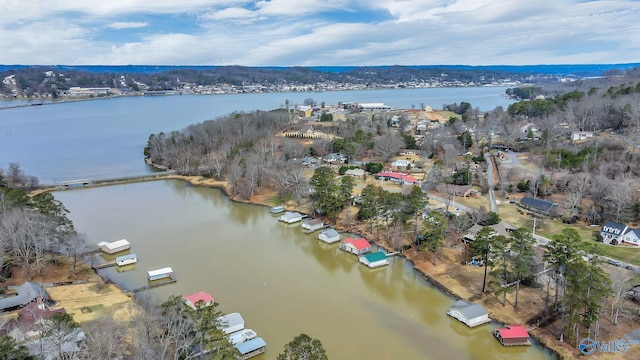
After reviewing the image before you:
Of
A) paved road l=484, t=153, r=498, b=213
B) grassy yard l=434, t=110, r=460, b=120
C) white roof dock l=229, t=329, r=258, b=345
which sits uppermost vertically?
grassy yard l=434, t=110, r=460, b=120

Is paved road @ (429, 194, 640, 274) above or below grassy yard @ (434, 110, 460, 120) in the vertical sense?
below

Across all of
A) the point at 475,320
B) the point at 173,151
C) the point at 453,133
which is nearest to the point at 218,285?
the point at 475,320

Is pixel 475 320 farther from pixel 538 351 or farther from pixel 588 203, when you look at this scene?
pixel 588 203

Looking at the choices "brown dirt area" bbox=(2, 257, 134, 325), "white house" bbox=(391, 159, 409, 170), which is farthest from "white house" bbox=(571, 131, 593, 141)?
"brown dirt area" bbox=(2, 257, 134, 325)

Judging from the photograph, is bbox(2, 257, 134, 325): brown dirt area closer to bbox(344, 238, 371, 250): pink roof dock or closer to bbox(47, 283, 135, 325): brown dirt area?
bbox(47, 283, 135, 325): brown dirt area

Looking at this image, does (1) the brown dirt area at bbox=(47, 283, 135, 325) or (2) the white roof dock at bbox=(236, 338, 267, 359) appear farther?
(1) the brown dirt area at bbox=(47, 283, 135, 325)

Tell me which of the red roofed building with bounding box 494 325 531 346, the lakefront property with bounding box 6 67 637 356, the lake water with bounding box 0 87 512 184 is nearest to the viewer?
the red roofed building with bounding box 494 325 531 346
